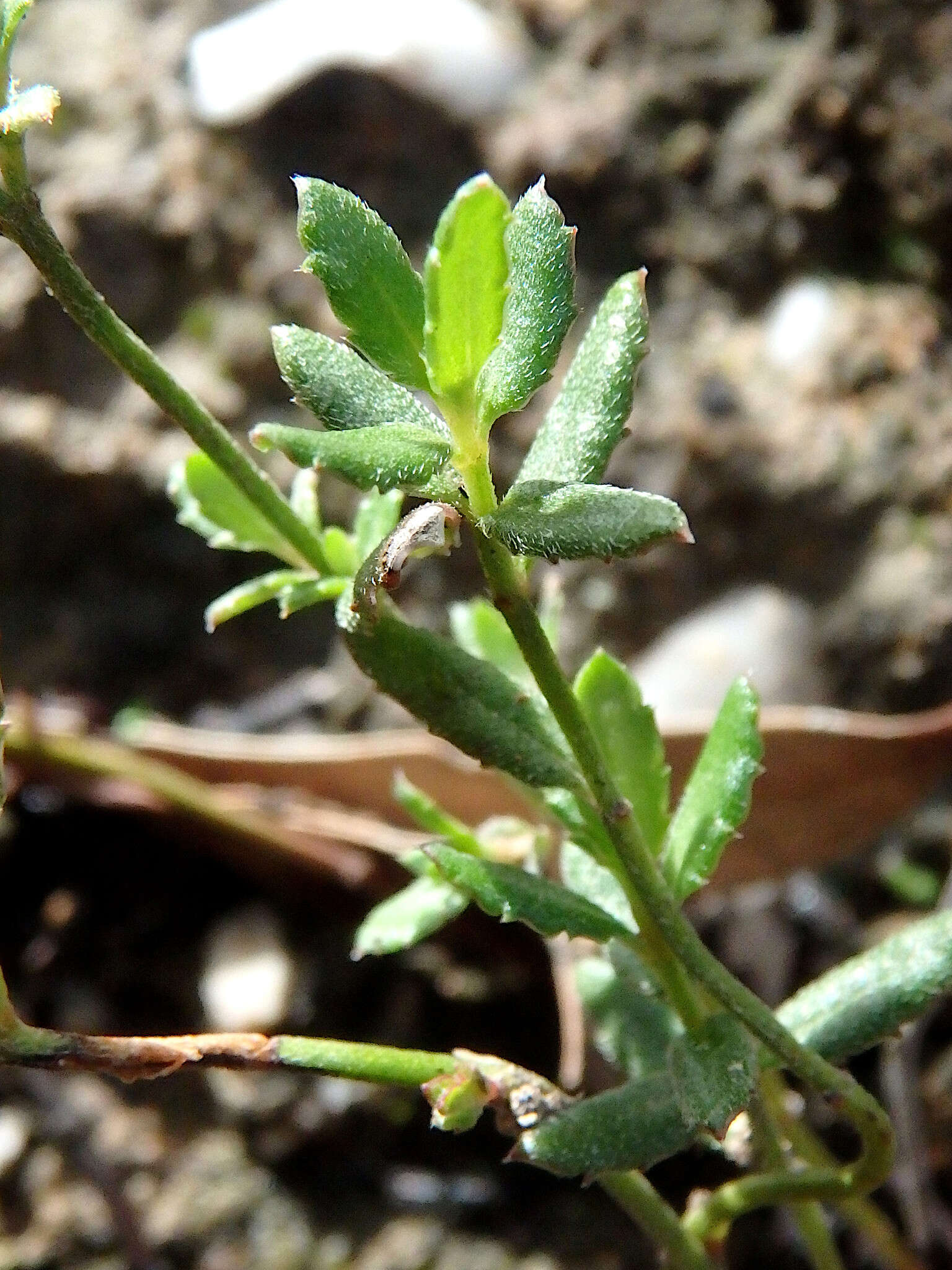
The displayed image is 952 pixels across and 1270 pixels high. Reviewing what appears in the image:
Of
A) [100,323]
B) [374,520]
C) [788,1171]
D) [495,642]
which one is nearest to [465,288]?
[100,323]

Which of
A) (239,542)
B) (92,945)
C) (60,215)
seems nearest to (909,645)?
(239,542)

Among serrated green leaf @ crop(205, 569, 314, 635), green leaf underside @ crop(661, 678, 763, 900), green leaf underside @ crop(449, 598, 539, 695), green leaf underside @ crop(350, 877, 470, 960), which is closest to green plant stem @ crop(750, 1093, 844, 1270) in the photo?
green leaf underside @ crop(661, 678, 763, 900)

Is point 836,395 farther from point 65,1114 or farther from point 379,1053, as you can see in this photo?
point 65,1114

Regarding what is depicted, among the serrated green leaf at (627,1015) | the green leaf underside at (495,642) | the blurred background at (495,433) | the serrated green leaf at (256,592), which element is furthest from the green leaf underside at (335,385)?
the blurred background at (495,433)

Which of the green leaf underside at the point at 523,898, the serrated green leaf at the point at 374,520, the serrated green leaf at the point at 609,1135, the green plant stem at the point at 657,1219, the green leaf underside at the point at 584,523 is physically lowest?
the green plant stem at the point at 657,1219

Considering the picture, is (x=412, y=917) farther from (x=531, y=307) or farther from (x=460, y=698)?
(x=531, y=307)

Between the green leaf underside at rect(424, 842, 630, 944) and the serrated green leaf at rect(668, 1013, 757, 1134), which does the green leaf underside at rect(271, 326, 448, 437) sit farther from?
the serrated green leaf at rect(668, 1013, 757, 1134)

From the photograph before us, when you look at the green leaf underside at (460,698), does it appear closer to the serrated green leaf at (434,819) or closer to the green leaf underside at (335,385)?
the green leaf underside at (335,385)
